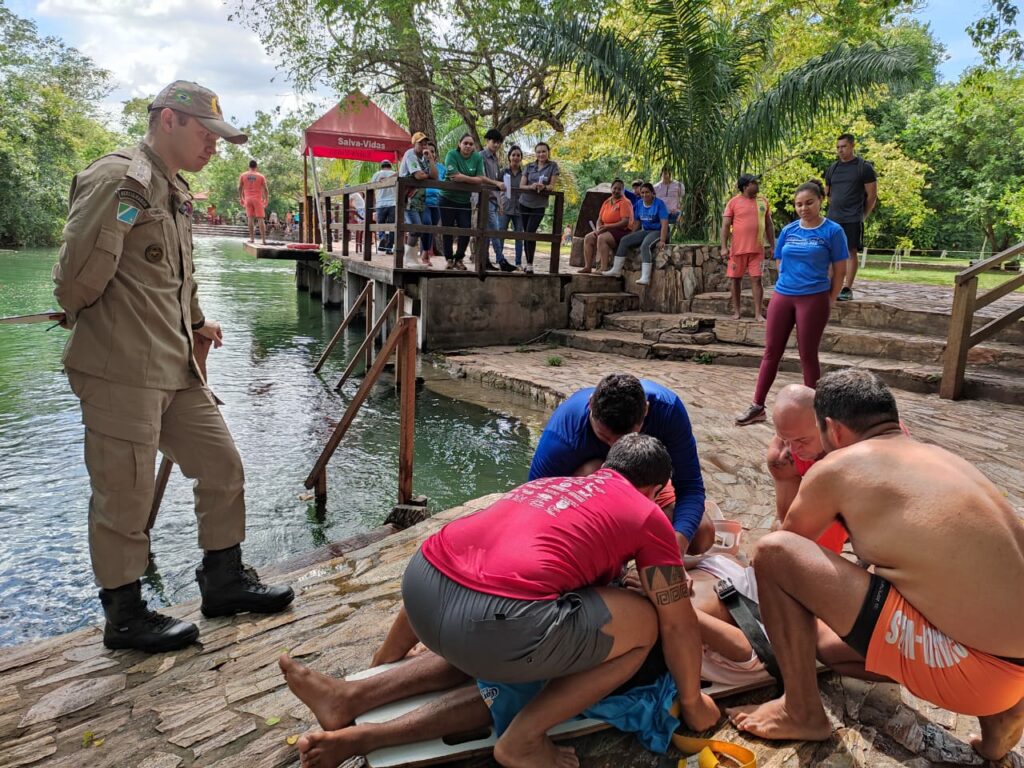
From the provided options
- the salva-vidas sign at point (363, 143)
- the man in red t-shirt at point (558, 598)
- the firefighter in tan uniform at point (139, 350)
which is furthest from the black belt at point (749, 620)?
the salva-vidas sign at point (363, 143)

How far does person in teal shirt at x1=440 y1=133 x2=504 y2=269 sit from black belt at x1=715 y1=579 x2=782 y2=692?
26.2ft

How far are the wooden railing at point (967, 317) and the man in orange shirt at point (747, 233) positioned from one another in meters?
2.74

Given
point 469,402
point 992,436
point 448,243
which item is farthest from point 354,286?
point 992,436

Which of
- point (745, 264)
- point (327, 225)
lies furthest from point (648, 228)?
point (327, 225)

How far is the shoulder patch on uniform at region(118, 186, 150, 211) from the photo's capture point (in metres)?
2.56

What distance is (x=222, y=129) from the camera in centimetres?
285

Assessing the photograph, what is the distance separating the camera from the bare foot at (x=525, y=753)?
1.97 metres

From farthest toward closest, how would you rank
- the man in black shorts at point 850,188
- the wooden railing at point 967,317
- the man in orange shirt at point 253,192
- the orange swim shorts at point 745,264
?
the man in orange shirt at point 253,192
the orange swim shorts at point 745,264
the man in black shorts at point 850,188
the wooden railing at point 967,317

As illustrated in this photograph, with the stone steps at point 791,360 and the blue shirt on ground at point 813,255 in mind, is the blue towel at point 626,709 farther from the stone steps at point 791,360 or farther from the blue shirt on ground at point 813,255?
the stone steps at point 791,360

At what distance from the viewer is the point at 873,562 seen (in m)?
2.07

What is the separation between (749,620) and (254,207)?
58.4ft

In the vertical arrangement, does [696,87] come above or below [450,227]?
above

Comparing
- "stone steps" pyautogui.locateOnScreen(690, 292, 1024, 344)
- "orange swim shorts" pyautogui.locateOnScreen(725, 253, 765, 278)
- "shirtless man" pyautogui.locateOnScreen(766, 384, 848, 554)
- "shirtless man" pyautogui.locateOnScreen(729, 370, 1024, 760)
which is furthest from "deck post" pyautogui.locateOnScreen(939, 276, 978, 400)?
"shirtless man" pyautogui.locateOnScreen(729, 370, 1024, 760)

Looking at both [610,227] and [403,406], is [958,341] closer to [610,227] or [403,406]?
[403,406]
